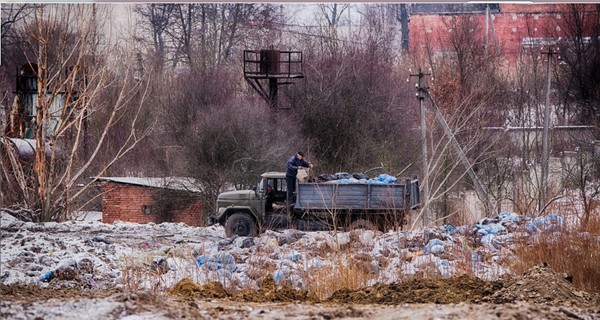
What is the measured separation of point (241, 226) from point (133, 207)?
115 centimetres

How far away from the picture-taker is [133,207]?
10453mm

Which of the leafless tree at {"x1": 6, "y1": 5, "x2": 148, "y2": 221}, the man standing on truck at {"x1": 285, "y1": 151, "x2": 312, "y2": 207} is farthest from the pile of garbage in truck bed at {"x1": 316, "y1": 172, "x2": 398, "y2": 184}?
the leafless tree at {"x1": 6, "y1": 5, "x2": 148, "y2": 221}

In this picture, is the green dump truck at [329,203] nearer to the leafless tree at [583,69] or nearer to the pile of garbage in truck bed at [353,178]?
the pile of garbage in truck bed at [353,178]

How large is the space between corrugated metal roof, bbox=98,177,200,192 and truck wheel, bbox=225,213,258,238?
477 millimetres

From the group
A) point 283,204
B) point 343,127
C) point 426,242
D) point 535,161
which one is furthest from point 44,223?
point 535,161

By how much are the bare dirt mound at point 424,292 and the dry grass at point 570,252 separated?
81cm

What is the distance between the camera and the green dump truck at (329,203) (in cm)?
Result: 1048

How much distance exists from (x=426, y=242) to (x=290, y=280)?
4.67ft

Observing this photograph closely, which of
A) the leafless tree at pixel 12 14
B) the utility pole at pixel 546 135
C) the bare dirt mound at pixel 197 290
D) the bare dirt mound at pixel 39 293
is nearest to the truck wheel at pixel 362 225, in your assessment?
the bare dirt mound at pixel 197 290

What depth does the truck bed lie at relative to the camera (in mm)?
10469

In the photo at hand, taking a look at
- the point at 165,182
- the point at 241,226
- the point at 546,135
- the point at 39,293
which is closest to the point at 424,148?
the point at 546,135

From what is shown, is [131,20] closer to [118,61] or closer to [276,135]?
[118,61]

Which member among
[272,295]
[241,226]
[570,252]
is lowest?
[272,295]

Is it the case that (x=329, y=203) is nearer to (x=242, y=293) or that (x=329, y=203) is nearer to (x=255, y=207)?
(x=255, y=207)
